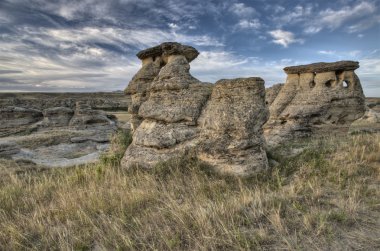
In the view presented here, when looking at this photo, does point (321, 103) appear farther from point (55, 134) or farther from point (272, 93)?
point (55, 134)

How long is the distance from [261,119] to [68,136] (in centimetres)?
2194

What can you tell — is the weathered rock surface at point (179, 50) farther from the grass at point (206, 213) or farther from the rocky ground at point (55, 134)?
Result: the rocky ground at point (55, 134)

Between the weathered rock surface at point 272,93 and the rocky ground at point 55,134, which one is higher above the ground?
the weathered rock surface at point 272,93

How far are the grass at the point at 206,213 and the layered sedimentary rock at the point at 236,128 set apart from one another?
16.7 inches

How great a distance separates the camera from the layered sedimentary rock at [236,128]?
6336 millimetres

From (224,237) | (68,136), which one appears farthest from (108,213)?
(68,136)

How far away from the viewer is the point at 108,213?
447 cm

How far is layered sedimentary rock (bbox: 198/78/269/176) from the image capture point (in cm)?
634

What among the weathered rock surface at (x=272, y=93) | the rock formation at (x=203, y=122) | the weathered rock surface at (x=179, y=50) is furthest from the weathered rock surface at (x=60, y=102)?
the rock formation at (x=203, y=122)

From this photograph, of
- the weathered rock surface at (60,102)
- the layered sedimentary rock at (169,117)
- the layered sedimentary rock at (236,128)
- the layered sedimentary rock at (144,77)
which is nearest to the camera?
the layered sedimentary rock at (236,128)

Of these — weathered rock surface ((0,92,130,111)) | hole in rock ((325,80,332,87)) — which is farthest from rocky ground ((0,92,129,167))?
hole in rock ((325,80,332,87))

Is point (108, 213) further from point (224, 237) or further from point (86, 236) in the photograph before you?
point (224, 237)

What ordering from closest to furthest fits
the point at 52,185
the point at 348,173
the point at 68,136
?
the point at 348,173 → the point at 52,185 → the point at 68,136

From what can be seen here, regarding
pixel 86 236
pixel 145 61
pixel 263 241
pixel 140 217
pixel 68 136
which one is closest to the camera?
pixel 263 241
